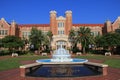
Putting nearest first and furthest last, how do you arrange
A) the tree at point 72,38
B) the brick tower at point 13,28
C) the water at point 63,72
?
the water at point 63,72
the tree at point 72,38
the brick tower at point 13,28

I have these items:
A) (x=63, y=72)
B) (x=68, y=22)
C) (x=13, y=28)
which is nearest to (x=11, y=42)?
(x=13, y=28)

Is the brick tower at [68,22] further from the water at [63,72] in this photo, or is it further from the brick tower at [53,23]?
the water at [63,72]

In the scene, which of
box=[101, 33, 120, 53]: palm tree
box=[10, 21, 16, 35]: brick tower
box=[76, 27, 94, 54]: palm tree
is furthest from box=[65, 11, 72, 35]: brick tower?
box=[101, 33, 120, 53]: palm tree

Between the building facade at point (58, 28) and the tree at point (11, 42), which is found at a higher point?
the building facade at point (58, 28)

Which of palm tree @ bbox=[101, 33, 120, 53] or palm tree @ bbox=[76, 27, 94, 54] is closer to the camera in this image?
palm tree @ bbox=[101, 33, 120, 53]

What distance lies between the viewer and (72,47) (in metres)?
62.3

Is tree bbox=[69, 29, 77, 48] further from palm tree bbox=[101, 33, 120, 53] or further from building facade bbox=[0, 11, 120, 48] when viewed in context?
palm tree bbox=[101, 33, 120, 53]

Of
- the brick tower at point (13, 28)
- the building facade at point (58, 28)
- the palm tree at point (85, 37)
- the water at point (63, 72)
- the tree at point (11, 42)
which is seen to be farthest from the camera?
the brick tower at point (13, 28)

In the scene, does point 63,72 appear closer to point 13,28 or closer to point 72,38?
point 72,38

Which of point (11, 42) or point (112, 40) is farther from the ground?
point (112, 40)

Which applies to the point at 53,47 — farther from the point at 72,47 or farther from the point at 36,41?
the point at 36,41

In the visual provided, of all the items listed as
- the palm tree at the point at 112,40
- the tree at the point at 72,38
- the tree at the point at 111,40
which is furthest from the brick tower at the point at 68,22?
the palm tree at the point at 112,40

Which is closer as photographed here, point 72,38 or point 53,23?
point 72,38

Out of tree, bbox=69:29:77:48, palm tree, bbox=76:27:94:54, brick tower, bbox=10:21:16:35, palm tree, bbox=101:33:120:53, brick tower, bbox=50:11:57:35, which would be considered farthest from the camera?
brick tower, bbox=50:11:57:35
